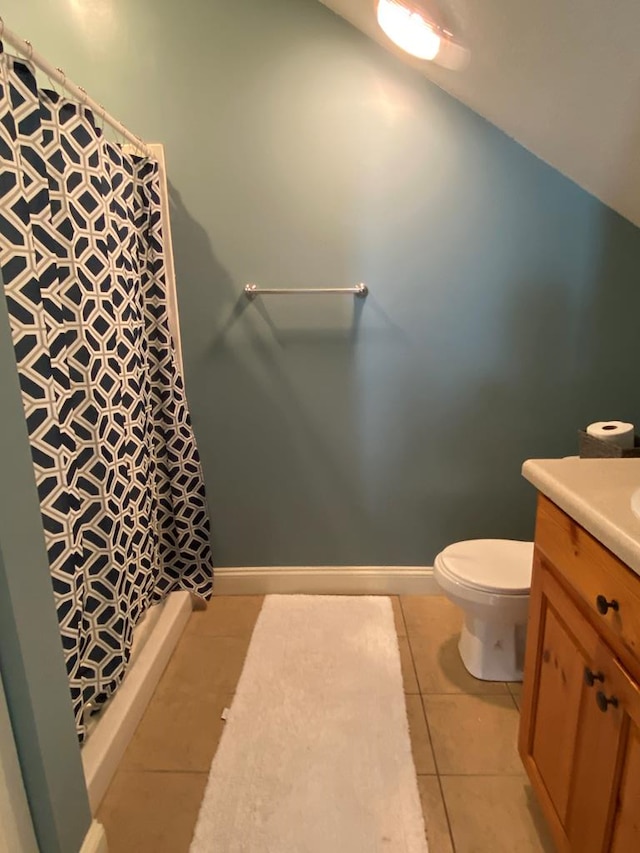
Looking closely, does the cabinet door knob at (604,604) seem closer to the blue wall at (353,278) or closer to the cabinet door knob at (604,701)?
the cabinet door knob at (604,701)

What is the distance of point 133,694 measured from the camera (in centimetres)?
164

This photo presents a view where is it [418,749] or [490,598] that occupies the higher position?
[490,598]

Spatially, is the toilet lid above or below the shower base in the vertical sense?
above

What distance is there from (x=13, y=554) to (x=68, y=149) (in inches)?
40.1

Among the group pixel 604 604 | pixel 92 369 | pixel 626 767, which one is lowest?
pixel 626 767

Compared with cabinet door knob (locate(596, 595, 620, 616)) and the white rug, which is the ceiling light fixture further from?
the white rug

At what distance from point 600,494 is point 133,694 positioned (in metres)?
1.45

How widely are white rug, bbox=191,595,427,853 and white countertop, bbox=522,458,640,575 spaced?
0.92m

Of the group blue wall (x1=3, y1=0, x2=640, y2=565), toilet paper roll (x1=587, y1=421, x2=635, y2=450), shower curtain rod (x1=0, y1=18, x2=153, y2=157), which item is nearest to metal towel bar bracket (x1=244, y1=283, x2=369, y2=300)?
blue wall (x1=3, y1=0, x2=640, y2=565)

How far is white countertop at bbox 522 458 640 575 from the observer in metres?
0.86

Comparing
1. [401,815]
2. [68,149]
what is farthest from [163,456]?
[401,815]

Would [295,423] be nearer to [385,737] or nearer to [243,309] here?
[243,309]

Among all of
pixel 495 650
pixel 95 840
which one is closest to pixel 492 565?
pixel 495 650

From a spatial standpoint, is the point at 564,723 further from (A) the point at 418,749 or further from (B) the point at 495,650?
(B) the point at 495,650
